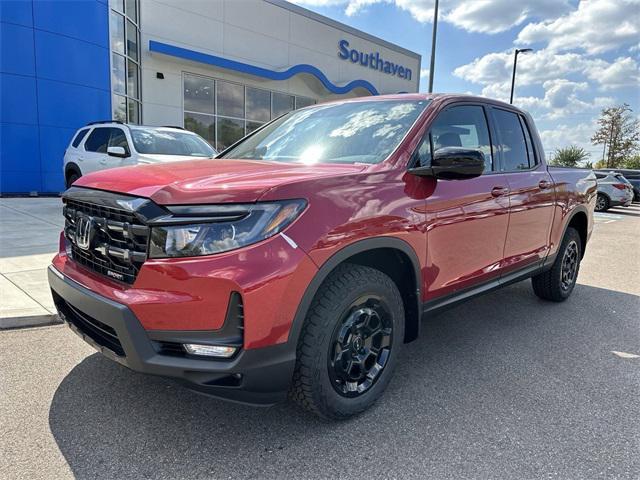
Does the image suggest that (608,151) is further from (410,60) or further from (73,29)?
(73,29)

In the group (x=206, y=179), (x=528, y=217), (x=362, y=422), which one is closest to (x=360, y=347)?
(x=362, y=422)

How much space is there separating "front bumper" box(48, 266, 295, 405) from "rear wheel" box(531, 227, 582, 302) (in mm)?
3644

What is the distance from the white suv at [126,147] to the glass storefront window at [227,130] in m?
7.21

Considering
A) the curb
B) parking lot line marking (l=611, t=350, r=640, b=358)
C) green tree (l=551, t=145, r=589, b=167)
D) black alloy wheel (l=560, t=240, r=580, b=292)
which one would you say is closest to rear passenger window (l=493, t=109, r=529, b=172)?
black alloy wheel (l=560, t=240, r=580, b=292)

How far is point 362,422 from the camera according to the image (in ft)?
8.50

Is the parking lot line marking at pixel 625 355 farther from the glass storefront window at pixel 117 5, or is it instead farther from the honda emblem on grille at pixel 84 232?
the glass storefront window at pixel 117 5

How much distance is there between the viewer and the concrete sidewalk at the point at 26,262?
3869 mm

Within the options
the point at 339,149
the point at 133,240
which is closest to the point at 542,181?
the point at 339,149

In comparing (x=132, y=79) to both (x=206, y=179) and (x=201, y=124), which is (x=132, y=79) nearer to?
(x=201, y=124)

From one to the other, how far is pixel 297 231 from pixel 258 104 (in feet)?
55.8

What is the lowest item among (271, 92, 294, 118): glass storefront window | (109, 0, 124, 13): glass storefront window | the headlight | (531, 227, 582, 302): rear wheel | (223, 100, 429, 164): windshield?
(531, 227, 582, 302): rear wheel

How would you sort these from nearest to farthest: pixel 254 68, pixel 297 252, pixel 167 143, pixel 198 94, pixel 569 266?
pixel 297 252, pixel 569 266, pixel 167 143, pixel 198 94, pixel 254 68

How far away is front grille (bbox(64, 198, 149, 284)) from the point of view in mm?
2139

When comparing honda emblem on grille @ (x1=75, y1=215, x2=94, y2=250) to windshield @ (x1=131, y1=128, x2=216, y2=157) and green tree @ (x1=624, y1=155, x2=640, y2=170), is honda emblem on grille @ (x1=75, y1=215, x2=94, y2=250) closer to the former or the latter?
windshield @ (x1=131, y1=128, x2=216, y2=157)
